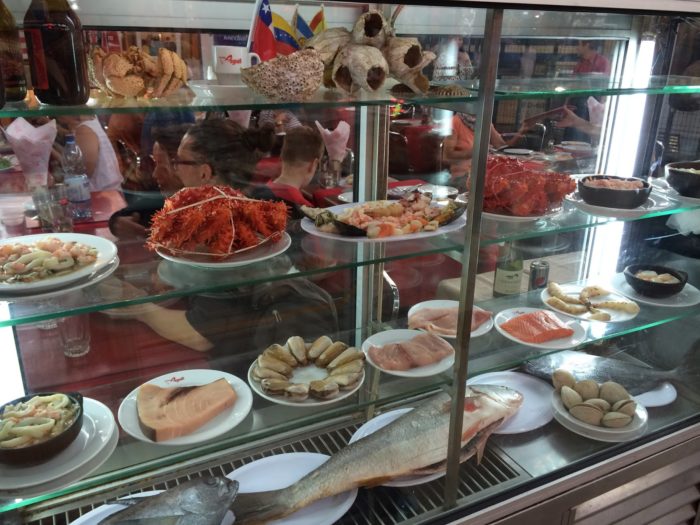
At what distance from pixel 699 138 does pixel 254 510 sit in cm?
196

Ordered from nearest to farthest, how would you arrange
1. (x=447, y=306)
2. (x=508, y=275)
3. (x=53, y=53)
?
(x=53, y=53), (x=447, y=306), (x=508, y=275)

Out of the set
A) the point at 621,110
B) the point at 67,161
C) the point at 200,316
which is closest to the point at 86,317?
the point at 200,316

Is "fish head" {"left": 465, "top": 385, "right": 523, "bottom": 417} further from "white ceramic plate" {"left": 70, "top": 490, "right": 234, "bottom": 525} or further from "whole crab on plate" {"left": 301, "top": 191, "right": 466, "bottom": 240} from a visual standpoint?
"white ceramic plate" {"left": 70, "top": 490, "right": 234, "bottom": 525}

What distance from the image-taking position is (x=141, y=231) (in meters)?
1.50

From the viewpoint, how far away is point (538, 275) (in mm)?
2209

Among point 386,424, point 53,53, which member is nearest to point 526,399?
point 386,424

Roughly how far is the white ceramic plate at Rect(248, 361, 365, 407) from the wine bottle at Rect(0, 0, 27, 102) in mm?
848

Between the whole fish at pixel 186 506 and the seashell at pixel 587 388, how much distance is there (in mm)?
1174

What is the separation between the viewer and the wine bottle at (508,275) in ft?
6.88

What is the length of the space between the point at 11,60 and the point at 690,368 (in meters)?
2.32

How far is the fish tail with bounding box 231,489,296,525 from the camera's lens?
4.61 feet

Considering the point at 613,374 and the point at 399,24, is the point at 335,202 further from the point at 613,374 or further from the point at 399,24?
the point at 613,374

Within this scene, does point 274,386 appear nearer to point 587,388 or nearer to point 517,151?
point 587,388

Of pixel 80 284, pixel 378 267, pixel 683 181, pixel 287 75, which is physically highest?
pixel 287 75
